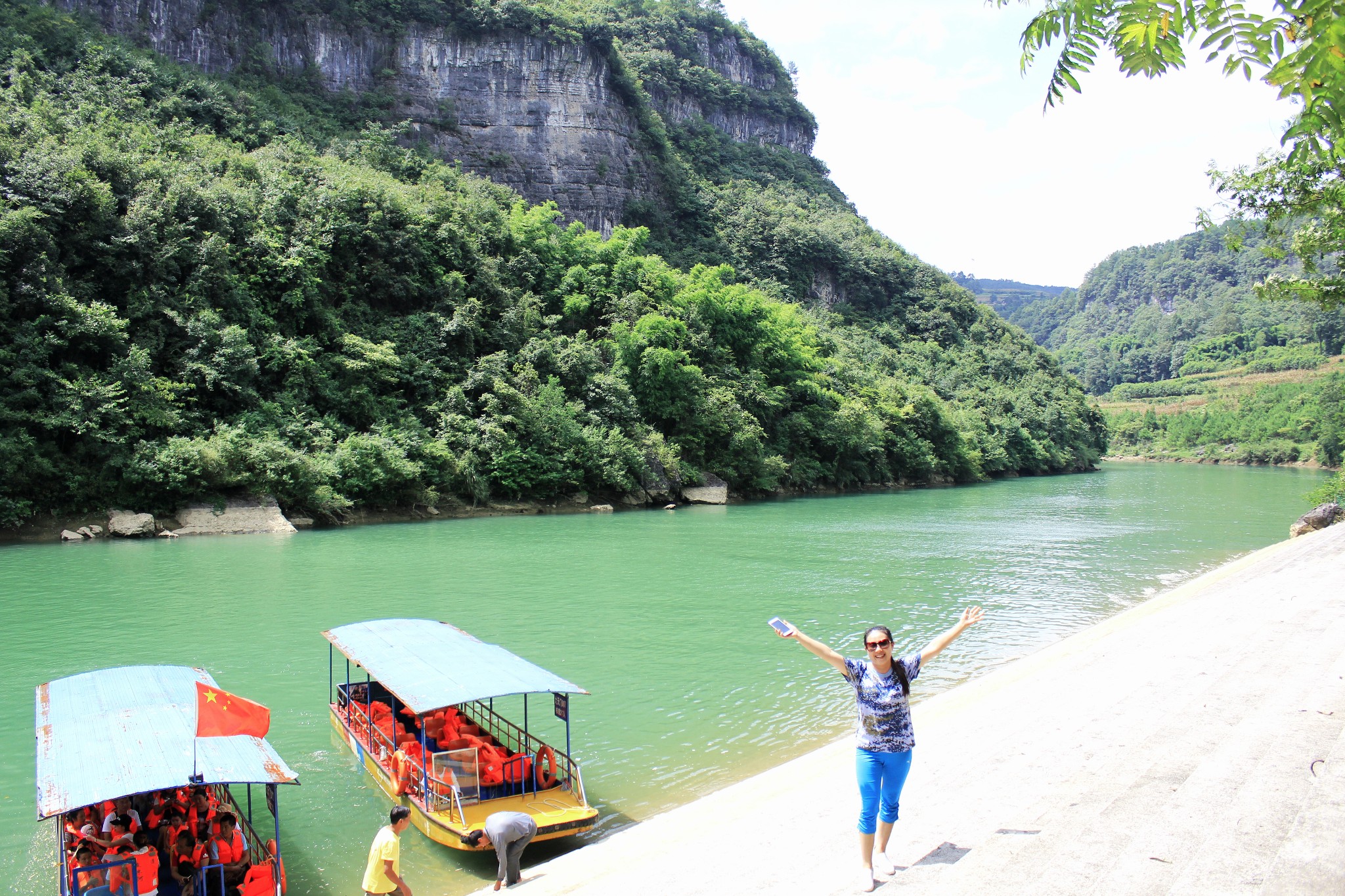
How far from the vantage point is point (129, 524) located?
31688 millimetres

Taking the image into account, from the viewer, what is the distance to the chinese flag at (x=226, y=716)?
7.14 metres

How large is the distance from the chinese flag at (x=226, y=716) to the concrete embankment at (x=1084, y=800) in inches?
106

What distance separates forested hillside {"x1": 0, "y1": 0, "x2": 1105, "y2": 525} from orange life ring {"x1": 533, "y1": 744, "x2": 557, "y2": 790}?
93.7 feet

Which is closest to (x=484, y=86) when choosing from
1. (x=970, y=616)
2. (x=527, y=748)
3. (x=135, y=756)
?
(x=527, y=748)

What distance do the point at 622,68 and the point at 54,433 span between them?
6178 centimetres

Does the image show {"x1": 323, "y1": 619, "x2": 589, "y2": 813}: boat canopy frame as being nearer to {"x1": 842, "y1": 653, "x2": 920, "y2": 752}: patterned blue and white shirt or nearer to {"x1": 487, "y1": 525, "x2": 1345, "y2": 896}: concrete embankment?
{"x1": 487, "y1": 525, "x2": 1345, "y2": 896}: concrete embankment

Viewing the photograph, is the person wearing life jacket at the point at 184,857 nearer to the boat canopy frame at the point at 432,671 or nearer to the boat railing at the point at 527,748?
the boat canopy frame at the point at 432,671

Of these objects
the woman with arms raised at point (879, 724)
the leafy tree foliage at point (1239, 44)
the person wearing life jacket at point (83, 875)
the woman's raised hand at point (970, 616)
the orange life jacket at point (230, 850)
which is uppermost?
the leafy tree foliage at point (1239, 44)

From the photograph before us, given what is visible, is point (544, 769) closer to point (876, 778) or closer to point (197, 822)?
point (197, 822)

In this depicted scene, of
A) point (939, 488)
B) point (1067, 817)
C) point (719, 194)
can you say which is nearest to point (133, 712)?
point (1067, 817)

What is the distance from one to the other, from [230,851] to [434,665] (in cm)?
309

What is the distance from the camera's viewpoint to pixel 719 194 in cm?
9238

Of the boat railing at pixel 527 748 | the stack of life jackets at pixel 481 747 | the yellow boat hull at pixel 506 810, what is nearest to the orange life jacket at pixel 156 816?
the yellow boat hull at pixel 506 810

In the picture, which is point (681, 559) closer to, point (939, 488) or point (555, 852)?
point (555, 852)
